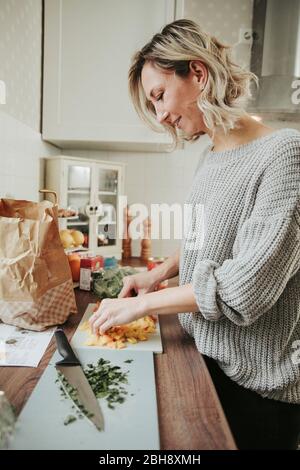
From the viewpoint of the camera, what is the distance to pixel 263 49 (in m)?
1.89

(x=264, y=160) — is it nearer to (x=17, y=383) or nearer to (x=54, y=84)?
(x=17, y=383)

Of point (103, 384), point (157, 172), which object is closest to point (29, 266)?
point (103, 384)

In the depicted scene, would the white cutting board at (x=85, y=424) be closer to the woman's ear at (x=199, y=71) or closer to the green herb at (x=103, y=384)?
the green herb at (x=103, y=384)

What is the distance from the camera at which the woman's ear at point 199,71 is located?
782 millimetres

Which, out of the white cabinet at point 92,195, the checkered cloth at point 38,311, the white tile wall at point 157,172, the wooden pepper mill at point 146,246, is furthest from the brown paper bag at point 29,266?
the white tile wall at point 157,172

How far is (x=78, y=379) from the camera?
0.61 m

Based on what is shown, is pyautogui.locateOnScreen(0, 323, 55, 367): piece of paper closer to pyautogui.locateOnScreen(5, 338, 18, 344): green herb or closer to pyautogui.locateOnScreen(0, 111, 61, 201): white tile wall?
pyautogui.locateOnScreen(5, 338, 18, 344): green herb

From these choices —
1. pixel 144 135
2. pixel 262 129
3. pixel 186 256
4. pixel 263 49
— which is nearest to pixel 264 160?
pixel 262 129

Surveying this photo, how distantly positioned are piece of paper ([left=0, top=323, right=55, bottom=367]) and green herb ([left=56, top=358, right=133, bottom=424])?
91 millimetres

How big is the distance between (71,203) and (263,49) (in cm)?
126

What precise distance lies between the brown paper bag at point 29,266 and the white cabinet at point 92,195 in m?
1.00

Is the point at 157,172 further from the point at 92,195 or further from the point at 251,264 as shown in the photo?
the point at 251,264

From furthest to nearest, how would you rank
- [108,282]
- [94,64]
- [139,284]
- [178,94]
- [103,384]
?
[94,64] < [108,282] < [139,284] < [178,94] < [103,384]

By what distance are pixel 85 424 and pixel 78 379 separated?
12 cm
